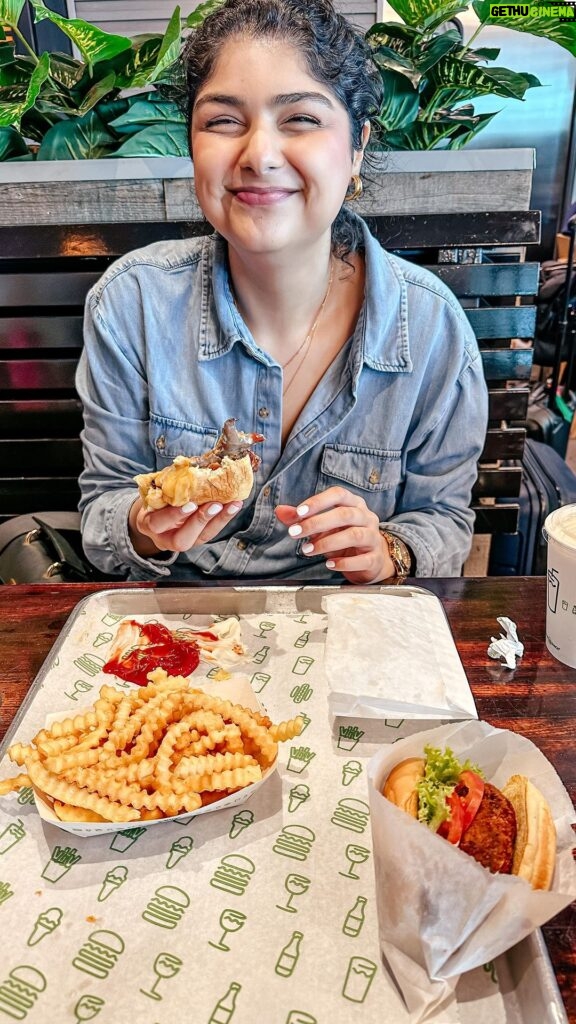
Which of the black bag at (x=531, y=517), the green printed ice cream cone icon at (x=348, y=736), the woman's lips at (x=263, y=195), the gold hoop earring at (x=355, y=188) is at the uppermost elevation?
the gold hoop earring at (x=355, y=188)

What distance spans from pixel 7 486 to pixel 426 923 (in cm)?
223

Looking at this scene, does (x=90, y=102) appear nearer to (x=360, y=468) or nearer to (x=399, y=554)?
(x=360, y=468)

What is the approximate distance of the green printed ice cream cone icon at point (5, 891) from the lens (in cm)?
96

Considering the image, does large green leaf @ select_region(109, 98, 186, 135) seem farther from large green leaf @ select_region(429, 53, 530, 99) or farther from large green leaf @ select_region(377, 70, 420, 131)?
large green leaf @ select_region(429, 53, 530, 99)

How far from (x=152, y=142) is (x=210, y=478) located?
1.38 meters

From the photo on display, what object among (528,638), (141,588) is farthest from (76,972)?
(528,638)

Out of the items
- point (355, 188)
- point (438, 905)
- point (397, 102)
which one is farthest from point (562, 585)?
point (397, 102)

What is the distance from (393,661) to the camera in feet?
4.15

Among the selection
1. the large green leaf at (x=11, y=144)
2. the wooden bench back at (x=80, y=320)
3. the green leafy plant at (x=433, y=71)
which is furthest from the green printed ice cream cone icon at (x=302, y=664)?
the large green leaf at (x=11, y=144)

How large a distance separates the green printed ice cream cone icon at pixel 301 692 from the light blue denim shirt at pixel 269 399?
60 cm

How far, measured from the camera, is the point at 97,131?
2250mm

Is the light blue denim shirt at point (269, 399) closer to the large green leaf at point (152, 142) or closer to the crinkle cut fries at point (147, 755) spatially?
the large green leaf at point (152, 142)

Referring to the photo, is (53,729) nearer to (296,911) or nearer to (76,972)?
(76,972)

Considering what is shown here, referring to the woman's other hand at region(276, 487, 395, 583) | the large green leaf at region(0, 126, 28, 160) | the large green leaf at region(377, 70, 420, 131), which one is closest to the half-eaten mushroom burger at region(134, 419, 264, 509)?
the woman's other hand at region(276, 487, 395, 583)
